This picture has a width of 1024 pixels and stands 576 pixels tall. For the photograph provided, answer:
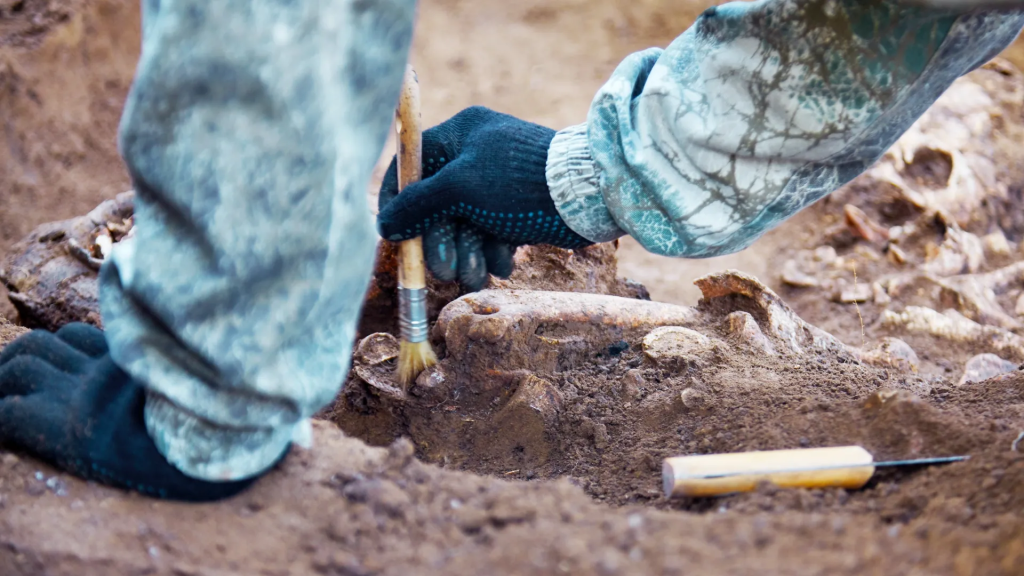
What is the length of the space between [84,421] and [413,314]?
0.83 m

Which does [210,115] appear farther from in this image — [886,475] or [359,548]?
[886,475]

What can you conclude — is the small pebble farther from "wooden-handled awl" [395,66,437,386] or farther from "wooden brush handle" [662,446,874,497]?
"wooden-handled awl" [395,66,437,386]

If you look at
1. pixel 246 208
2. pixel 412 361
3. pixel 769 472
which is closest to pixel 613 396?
pixel 412 361

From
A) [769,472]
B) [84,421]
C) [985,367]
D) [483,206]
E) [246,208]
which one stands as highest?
[246,208]

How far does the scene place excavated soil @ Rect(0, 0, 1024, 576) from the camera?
112cm

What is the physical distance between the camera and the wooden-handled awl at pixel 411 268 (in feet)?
6.04

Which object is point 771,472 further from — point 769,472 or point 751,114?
point 751,114

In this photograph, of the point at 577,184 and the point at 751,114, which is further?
the point at 577,184

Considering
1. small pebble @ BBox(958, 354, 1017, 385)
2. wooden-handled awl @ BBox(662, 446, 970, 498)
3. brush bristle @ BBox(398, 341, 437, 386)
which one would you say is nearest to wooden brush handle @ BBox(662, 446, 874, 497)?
wooden-handled awl @ BBox(662, 446, 970, 498)

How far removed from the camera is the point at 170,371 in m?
1.14

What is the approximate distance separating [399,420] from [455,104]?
3.54 m

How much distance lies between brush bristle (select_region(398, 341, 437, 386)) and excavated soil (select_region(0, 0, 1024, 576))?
0.10 feet

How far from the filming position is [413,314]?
6.39 feet

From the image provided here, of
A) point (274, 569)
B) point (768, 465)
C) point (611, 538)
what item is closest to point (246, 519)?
point (274, 569)
